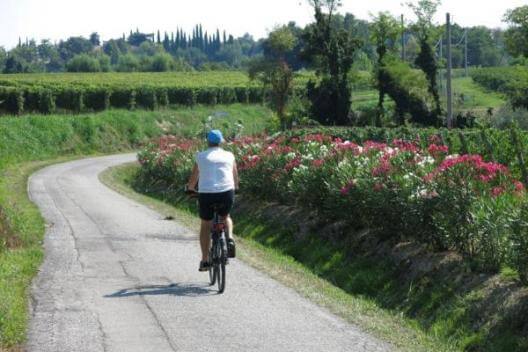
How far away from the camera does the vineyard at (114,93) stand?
205ft

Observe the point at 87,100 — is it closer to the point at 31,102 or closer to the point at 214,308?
the point at 31,102

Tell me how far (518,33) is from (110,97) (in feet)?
109

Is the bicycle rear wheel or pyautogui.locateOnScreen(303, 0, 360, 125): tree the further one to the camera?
pyautogui.locateOnScreen(303, 0, 360, 125): tree

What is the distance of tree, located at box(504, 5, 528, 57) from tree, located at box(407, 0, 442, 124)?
239 inches

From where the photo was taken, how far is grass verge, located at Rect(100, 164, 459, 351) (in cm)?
952

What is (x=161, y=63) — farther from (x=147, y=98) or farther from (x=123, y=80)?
(x=147, y=98)

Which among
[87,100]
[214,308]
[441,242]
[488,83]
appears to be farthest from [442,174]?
[488,83]

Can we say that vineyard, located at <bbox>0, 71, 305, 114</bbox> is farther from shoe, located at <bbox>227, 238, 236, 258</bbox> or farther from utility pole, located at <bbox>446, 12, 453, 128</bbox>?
shoe, located at <bbox>227, 238, 236, 258</bbox>

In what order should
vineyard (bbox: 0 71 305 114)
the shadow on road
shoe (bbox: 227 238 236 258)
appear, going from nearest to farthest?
1. the shadow on road
2. shoe (bbox: 227 238 236 258)
3. vineyard (bbox: 0 71 305 114)

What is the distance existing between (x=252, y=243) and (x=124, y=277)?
635 cm

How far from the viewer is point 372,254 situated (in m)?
15.4

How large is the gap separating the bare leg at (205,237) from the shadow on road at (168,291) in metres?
0.42

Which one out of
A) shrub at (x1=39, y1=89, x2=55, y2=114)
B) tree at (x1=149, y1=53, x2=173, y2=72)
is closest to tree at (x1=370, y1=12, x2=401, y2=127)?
shrub at (x1=39, y1=89, x2=55, y2=114)

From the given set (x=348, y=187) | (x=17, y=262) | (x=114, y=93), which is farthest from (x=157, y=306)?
(x=114, y=93)
